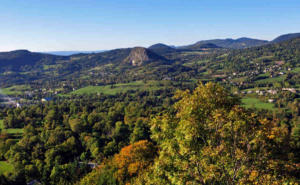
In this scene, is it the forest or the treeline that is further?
the forest

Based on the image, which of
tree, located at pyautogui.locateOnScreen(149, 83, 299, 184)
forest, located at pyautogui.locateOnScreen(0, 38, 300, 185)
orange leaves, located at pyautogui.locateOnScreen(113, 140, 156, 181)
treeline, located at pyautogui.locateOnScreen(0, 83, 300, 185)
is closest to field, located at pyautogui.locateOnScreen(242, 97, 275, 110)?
forest, located at pyautogui.locateOnScreen(0, 38, 300, 185)

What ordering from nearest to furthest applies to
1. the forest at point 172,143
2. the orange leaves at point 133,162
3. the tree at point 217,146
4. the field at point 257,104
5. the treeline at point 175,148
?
the tree at point 217,146 < the treeline at point 175,148 < the forest at point 172,143 < the orange leaves at point 133,162 < the field at point 257,104

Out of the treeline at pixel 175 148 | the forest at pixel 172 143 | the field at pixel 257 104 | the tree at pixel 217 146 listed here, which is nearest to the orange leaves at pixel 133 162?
the treeline at pixel 175 148

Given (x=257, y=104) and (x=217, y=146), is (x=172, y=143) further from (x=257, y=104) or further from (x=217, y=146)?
(x=257, y=104)

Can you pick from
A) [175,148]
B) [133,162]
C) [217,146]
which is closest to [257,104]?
[133,162]

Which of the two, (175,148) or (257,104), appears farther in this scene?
(257,104)

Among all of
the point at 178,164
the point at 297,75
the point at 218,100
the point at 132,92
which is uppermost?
the point at 218,100

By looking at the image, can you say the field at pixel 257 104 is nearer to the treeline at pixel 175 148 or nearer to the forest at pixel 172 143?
the forest at pixel 172 143

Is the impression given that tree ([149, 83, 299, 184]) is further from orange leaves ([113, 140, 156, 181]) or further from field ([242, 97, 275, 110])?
field ([242, 97, 275, 110])

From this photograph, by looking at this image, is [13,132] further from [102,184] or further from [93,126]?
[102,184]

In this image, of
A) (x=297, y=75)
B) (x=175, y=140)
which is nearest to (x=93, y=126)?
(x=175, y=140)

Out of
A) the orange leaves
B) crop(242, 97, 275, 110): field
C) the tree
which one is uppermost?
the tree
